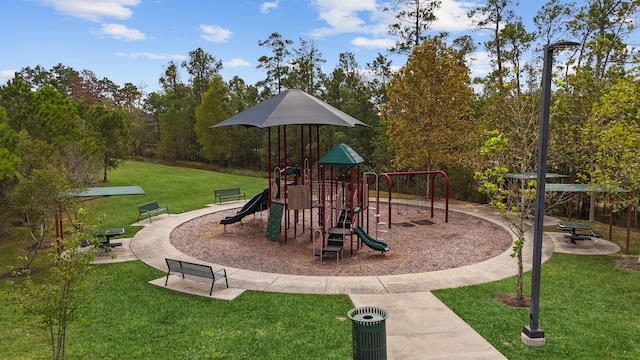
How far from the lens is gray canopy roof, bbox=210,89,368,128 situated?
515 inches

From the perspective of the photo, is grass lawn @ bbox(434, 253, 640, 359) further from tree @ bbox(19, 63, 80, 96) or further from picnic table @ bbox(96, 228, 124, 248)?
tree @ bbox(19, 63, 80, 96)

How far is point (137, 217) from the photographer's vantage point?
63.4 feet

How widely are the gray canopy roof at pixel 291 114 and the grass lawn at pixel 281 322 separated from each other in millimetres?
5664

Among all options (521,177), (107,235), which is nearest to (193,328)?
(107,235)

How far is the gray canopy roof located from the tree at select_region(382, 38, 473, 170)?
306 inches

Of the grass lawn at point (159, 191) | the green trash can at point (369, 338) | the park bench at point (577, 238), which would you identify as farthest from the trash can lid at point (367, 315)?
the park bench at point (577, 238)

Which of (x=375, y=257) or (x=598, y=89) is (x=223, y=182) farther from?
(x=598, y=89)

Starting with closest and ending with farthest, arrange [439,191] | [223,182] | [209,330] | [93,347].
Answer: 1. [93,347]
2. [209,330]
3. [439,191]
4. [223,182]

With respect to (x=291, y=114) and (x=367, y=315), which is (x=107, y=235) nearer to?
(x=291, y=114)

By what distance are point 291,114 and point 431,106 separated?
10.8m

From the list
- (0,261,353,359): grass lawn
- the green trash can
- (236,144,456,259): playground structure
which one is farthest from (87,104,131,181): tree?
the green trash can

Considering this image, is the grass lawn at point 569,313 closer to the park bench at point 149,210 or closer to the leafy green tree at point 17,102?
the park bench at point 149,210

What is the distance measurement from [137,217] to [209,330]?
13.4m

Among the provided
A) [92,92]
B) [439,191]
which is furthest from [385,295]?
[92,92]
